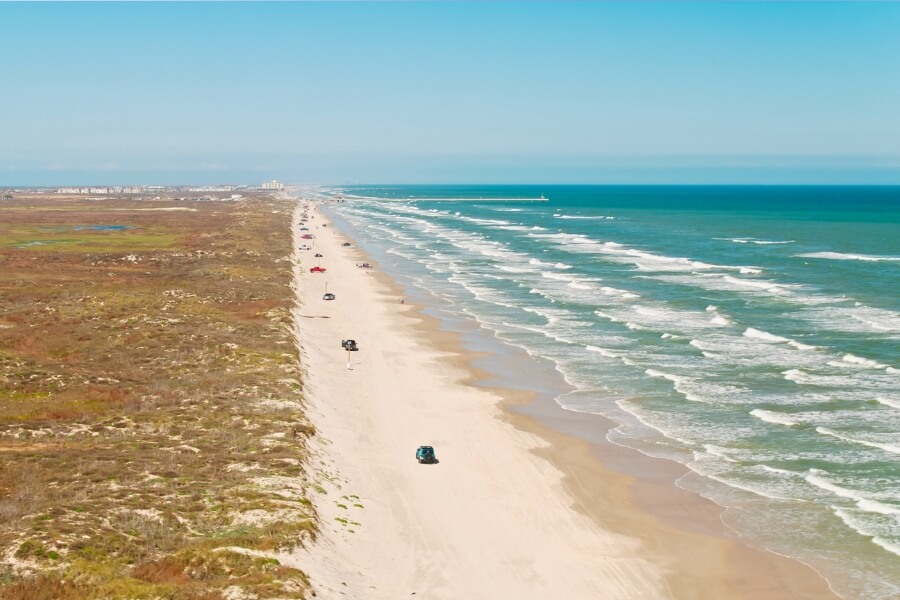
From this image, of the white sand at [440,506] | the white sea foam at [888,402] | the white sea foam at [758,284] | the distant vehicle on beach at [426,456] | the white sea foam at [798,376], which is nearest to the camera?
the white sand at [440,506]

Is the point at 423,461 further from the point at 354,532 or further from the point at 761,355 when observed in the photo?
the point at 761,355

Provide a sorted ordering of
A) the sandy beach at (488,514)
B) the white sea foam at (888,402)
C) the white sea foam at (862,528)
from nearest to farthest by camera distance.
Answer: the sandy beach at (488,514) → the white sea foam at (862,528) → the white sea foam at (888,402)

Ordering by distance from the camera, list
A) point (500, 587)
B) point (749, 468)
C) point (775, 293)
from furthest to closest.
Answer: point (775, 293)
point (749, 468)
point (500, 587)

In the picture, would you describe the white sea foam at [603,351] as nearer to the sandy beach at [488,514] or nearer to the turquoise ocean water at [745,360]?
the turquoise ocean water at [745,360]

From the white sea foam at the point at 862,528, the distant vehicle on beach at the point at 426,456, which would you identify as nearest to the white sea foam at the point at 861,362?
the white sea foam at the point at 862,528

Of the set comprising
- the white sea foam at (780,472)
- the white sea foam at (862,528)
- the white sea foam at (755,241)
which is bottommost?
the white sea foam at (862,528)

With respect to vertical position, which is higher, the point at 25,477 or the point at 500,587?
the point at 25,477

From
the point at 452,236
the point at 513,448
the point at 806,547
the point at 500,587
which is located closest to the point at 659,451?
the point at 513,448

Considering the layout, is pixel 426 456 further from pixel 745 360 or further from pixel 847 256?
pixel 847 256
